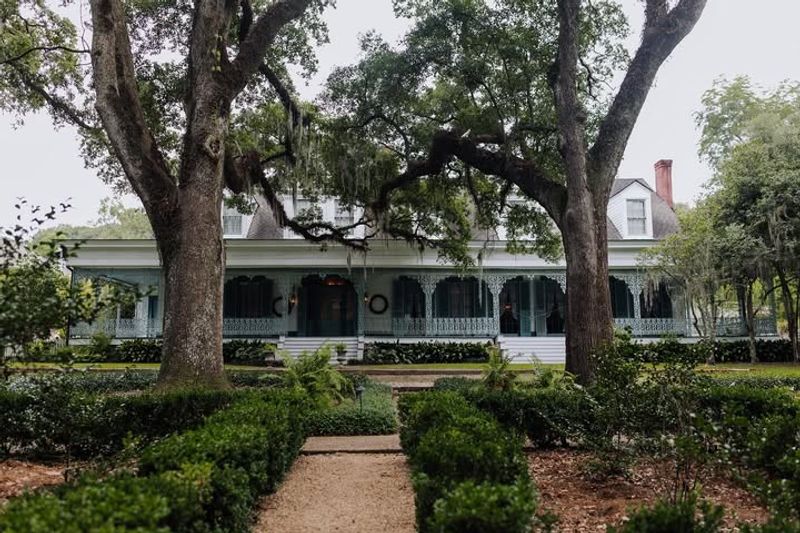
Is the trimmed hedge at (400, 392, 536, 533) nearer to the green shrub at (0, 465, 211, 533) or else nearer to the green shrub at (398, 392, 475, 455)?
the green shrub at (398, 392, 475, 455)

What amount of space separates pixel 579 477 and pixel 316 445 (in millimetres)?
3549

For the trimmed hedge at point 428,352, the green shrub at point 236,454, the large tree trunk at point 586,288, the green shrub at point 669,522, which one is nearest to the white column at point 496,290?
the trimmed hedge at point 428,352

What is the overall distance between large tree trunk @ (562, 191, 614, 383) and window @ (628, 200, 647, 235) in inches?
544

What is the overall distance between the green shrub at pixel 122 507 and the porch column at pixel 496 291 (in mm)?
18762

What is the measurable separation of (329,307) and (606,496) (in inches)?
742

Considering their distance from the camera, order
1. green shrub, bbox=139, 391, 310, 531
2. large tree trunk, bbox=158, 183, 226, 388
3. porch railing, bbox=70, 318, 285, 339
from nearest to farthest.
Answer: green shrub, bbox=139, 391, 310, 531, large tree trunk, bbox=158, 183, 226, 388, porch railing, bbox=70, 318, 285, 339

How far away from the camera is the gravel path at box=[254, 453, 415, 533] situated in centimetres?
475

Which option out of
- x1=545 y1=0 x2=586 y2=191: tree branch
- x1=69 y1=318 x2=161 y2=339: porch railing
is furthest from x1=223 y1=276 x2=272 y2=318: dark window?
x1=545 y1=0 x2=586 y2=191: tree branch

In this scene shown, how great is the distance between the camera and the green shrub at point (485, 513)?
2531 mm

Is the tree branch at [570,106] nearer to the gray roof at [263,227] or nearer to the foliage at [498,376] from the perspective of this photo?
the foliage at [498,376]

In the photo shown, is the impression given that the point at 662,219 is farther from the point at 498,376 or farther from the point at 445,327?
the point at 498,376

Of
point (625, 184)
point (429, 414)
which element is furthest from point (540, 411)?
point (625, 184)

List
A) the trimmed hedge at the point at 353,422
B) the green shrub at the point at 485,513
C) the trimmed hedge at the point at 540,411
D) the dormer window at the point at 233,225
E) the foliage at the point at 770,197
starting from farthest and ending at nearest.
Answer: the dormer window at the point at 233,225
the foliage at the point at 770,197
the trimmed hedge at the point at 353,422
the trimmed hedge at the point at 540,411
the green shrub at the point at 485,513

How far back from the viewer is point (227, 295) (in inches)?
907
